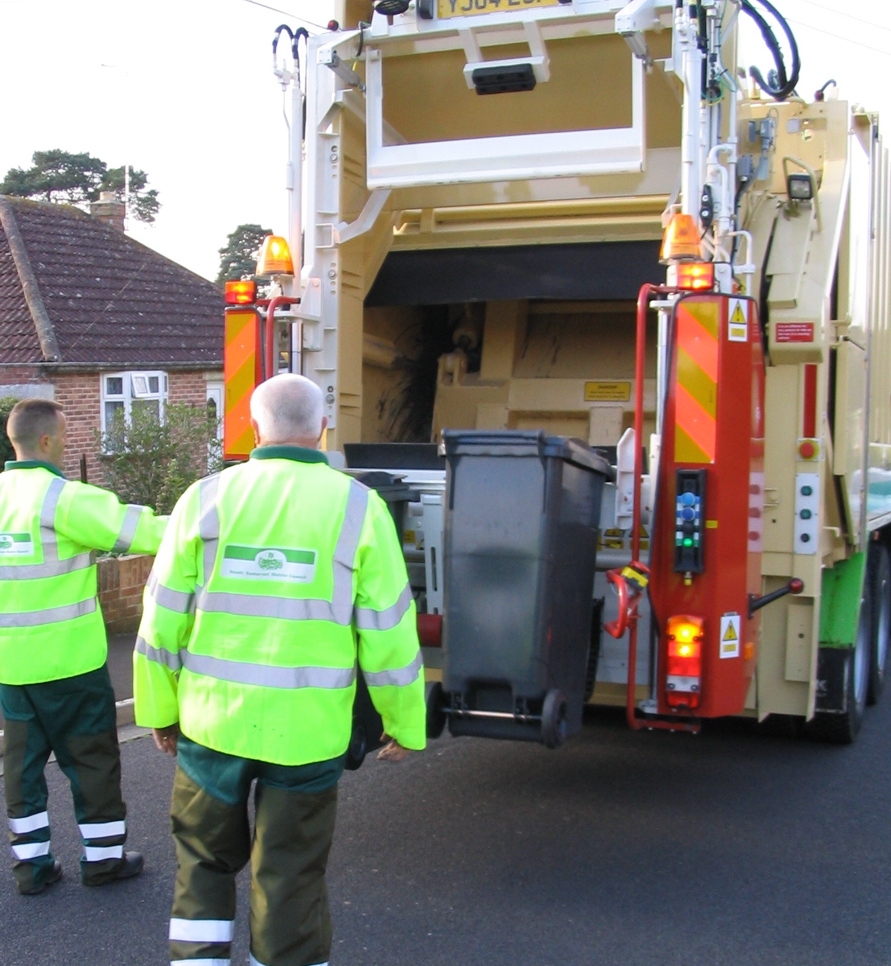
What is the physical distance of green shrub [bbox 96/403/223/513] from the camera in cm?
1001

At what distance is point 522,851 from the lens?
4.17m

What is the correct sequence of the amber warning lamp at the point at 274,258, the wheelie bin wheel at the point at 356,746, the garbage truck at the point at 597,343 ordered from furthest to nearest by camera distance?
the amber warning lamp at the point at 274,258 → the garbage truck at the point at 597,343 → the wheelie bin wheel at the point at 356,746

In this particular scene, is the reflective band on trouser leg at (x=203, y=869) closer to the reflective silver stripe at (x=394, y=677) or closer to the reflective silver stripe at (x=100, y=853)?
the reflective silver stripe at (x=394, y=677)

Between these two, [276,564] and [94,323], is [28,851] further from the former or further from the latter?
[94,323]

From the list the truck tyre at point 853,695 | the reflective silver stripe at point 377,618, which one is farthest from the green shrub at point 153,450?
the reflective silver stripe at point 377,618

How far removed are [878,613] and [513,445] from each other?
3.37 metres

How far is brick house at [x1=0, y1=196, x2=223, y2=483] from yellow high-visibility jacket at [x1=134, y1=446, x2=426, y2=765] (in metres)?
9.94

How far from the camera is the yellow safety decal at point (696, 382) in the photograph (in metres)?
3.81

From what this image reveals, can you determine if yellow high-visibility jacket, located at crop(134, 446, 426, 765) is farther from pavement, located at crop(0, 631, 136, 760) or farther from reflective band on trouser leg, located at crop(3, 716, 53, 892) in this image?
pavement, located at crop(0, 631, 136, 760)

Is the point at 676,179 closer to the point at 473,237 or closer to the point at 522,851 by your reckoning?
the point at 473,237

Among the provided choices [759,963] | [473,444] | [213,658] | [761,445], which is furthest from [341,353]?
[759,963]

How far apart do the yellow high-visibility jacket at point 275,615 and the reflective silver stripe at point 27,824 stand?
1.21 m

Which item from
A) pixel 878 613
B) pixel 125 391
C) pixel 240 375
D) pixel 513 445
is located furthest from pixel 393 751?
pixel 125 391

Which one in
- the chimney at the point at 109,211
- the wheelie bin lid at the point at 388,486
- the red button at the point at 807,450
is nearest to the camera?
the wheelie bin lid at the point at 388,486
